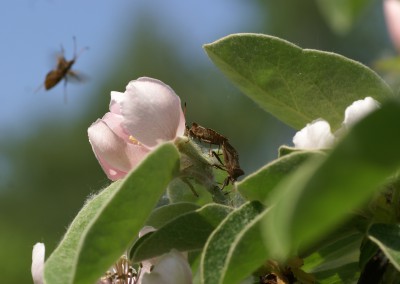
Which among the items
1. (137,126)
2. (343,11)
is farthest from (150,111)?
(343,11)

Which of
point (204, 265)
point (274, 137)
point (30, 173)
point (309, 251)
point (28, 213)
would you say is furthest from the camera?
point (274, 137)

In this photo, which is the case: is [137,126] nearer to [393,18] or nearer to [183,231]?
[183,231]

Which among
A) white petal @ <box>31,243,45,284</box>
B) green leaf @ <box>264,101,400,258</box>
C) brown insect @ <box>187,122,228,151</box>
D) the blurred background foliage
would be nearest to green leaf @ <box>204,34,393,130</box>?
brown insect @ <box>187,122,228,151</box>

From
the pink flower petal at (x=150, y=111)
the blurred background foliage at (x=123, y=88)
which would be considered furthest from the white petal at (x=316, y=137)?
the blurred background foliage at (x=123, y=88)

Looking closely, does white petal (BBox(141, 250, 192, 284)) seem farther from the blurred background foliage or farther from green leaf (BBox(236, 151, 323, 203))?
the blurred background foliage

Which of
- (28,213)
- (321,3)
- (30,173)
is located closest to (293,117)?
(321,3)

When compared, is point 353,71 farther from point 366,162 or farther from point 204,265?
point 366,162
